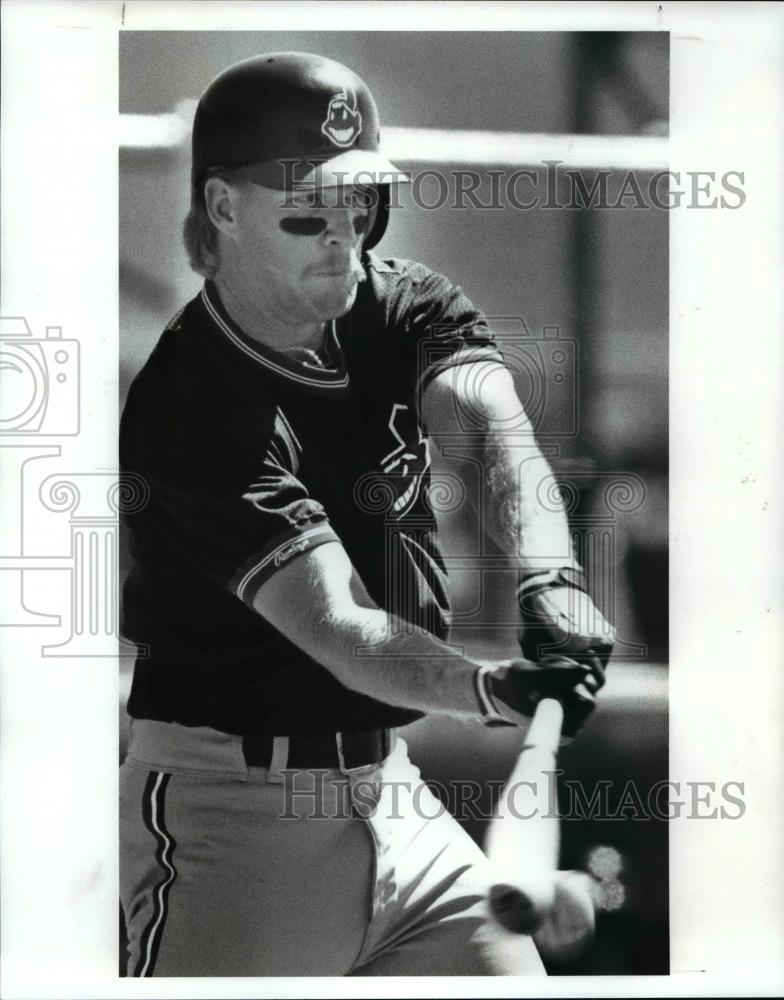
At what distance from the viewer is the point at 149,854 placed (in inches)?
88.0

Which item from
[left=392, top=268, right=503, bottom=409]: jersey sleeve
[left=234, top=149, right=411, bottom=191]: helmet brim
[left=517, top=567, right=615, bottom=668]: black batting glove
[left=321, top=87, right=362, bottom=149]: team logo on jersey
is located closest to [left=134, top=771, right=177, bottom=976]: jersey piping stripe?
[left=517, top=567, right=615, bottom=668]: black batting glove

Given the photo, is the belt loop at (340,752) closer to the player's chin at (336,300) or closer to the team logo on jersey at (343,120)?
the player's chin at (336,300)

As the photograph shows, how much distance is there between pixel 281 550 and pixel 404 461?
1.02 feet

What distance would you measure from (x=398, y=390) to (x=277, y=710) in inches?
27.6

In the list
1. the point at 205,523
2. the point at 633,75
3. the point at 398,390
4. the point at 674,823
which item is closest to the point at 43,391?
the point at 205,523

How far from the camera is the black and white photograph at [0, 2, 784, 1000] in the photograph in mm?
2205

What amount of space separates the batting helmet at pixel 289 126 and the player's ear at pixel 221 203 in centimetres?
2

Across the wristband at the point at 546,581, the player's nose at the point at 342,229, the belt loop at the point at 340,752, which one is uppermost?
the player's nose at the point at 342,229

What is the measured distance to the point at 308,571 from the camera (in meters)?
2.18

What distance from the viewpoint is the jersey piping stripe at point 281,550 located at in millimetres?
2184

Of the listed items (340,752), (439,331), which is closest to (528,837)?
(340,752)

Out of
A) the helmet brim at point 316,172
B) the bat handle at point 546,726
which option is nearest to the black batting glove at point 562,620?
the bat handle at point 546,726

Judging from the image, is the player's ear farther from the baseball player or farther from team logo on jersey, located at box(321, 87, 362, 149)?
team logo on jersey, located at box(321, 87, 362, 149)

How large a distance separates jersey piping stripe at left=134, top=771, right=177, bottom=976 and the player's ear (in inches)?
44.7
